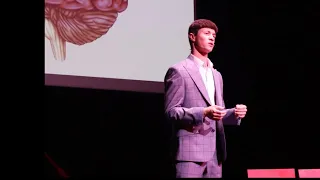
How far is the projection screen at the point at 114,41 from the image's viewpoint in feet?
11.2

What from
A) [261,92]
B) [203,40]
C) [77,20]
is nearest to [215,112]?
[203,40]

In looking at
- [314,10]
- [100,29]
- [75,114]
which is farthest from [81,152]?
[314,10]

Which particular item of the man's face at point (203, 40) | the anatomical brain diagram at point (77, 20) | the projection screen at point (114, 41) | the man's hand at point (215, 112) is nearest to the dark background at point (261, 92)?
the projection screen at point (114, 41)

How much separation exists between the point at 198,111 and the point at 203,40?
0.46 metres

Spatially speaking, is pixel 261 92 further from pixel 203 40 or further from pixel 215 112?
pixel 215 112

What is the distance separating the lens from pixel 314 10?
4516mm

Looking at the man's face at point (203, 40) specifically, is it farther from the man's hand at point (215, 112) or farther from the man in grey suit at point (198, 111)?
the man's hand at point (215, 112)

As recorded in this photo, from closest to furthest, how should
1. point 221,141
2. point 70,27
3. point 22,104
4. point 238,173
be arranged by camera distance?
point 22,104
point 221,141
point 70,27
point 238,173

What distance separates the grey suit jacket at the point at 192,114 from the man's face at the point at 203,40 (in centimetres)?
10

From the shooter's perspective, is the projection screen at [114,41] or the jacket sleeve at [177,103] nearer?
the jacket sleeve at [177,103]

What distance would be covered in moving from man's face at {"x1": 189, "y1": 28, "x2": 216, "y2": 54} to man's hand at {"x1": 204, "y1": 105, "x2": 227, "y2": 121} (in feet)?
1.36

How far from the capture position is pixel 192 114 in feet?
8.46

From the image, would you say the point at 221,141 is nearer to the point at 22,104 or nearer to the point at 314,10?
the point at 22,104

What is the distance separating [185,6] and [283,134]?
148 cm
